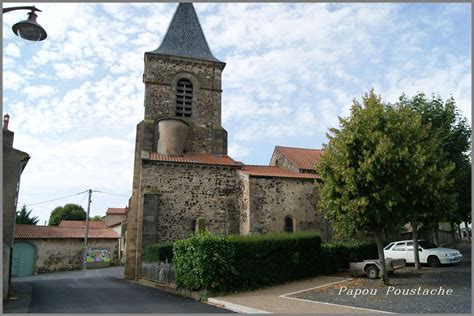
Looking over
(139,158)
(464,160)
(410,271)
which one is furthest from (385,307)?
(139,158)

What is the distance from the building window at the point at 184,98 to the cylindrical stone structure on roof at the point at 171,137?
1763 millimetres

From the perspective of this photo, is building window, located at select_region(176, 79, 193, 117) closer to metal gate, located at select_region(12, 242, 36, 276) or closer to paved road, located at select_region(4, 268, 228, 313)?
paved road, located at select_region(4, 268, 228, 313)

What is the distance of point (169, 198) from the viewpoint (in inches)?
777

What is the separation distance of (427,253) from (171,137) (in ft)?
47.1

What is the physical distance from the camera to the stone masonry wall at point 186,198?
1911cm

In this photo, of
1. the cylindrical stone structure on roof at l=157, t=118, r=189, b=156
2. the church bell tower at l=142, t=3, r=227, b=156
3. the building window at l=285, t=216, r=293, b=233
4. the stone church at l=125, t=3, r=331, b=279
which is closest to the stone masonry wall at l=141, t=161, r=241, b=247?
the stone church at l=125, t=3, r=331, b=279

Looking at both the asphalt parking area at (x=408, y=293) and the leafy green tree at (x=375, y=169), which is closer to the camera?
the asphalt parking area at (x=408, y=293)

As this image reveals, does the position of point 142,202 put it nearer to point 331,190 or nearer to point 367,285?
point 331,190

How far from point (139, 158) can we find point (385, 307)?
53.4ft

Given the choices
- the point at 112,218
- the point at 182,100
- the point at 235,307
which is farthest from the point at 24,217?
the point at 235,307

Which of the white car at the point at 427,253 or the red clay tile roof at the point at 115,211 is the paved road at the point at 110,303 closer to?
the white car at the point at 427,253

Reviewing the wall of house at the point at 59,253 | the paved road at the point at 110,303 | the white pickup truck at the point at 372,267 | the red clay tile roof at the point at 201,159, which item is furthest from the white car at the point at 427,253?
the wall of house at the point at 59,253

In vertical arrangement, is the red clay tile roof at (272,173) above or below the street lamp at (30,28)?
below

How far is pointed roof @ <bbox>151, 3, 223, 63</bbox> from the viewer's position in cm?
2484
